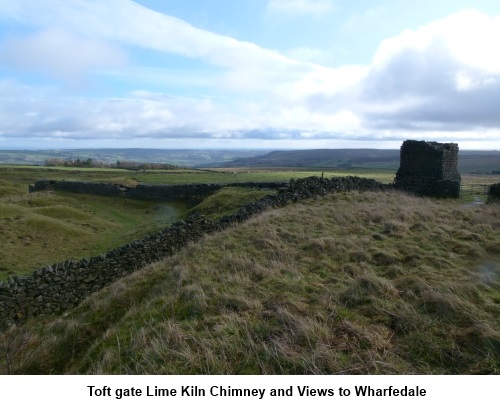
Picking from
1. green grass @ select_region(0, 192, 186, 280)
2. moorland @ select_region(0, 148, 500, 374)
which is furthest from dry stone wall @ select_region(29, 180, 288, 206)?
moorland @ select_region(0, 148, 500, 374)

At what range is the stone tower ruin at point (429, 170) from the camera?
917 inches

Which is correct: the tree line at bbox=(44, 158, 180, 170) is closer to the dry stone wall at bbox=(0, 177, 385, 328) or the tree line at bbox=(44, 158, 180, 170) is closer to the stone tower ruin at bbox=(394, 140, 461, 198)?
the stone tower ruin at bbox=(394, 140, 461, 198)

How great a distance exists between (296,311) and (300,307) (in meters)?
0.16

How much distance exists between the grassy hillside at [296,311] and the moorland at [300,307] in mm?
27

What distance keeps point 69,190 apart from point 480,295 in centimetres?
3638

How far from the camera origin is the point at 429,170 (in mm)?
23844

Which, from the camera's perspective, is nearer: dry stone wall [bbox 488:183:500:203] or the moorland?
the moorland

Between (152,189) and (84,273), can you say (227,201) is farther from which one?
(152,189)

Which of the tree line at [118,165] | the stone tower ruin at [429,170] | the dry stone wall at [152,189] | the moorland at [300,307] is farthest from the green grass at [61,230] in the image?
the tree line at [118,165]

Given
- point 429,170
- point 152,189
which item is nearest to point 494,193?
point 429,170

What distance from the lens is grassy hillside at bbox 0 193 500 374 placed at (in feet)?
17.3

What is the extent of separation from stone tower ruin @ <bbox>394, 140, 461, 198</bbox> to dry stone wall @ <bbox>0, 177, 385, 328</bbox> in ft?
41.4

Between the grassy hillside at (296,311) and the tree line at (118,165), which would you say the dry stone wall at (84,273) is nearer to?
the grassy hillside at (296,311)

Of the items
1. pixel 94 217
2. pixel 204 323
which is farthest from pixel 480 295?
pixel 94 217
